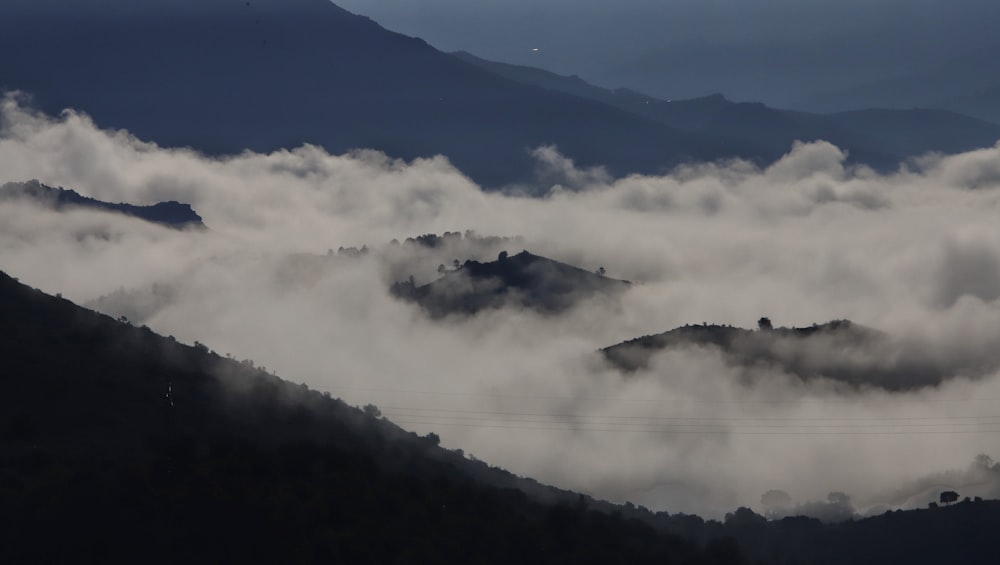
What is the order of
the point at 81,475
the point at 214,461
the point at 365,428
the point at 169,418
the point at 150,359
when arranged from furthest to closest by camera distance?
the point at 365,428, the point at 150,359, the point at 169,418, the point at 214,461, the point at 81,475

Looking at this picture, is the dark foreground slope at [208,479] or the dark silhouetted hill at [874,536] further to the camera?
the dark silhouetted hill at [874,536]

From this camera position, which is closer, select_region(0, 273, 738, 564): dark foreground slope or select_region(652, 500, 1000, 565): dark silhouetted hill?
select_region(0, 273, 738, 564): dark foreground slope

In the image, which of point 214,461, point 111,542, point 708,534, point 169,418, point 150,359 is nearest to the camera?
point 111,542

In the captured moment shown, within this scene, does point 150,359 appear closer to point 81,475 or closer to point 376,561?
point 81,475

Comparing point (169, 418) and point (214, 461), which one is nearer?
point (214, 461)

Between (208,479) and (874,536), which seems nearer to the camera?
(208,479)

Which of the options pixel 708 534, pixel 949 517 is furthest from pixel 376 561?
pixel 949 517

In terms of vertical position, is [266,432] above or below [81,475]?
above

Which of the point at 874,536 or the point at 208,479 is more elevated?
the point at 874,536
